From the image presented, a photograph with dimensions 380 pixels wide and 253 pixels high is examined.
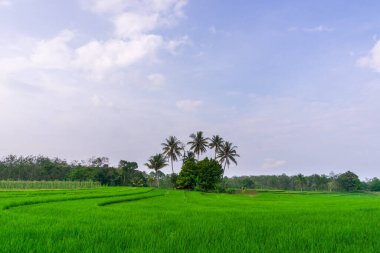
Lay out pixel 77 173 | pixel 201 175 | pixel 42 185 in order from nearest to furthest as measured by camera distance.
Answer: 1. pixel 201 175
2. pixel 42 185
3. pixel 77 173

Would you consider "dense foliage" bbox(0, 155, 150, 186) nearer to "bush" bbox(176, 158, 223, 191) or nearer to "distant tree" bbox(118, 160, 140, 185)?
"distant tree" bbox(118, 160, 140, 185)

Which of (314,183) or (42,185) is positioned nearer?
(42,185)

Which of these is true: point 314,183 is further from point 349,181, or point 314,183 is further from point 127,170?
point 127,170

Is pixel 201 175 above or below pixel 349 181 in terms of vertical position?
below

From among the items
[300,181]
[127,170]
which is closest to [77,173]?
[127,170]

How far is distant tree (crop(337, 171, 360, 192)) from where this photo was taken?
296 feet

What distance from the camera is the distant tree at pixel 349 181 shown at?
9031cm

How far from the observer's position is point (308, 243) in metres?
5.32

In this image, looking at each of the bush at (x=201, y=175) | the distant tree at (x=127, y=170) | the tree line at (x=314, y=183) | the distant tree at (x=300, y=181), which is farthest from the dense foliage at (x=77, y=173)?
the distant tree at (x=300, y=181)

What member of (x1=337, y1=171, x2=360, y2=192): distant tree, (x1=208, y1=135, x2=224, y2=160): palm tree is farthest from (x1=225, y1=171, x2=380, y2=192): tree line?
(x1=208, y1=135, x2=224, y2=160): palm tree

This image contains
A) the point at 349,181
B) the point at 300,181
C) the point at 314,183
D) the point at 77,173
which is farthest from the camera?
the point at 314,183

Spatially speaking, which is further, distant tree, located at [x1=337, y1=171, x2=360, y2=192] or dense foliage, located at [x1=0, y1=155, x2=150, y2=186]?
distant tree, located at [x1=337, y1=171, x2=360, y2=192]

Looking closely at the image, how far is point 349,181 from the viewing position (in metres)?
91.3

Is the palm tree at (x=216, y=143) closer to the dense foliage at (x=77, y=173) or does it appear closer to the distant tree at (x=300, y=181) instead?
the dense foliage at (x=77, y=173)
